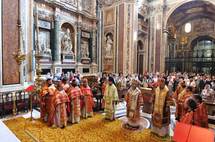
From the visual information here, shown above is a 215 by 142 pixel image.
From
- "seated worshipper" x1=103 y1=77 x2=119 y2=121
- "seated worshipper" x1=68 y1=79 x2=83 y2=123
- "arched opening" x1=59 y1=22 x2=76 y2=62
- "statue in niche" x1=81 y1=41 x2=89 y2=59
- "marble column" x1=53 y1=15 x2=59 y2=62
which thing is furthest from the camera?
"statue in niche" x1=81 y1=41 x2=89 y2=59

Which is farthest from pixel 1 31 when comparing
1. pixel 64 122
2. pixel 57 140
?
pixel 57 140

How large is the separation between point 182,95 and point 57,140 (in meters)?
4.26

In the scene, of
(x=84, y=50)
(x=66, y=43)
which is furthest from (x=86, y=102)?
(x=84, y=50)

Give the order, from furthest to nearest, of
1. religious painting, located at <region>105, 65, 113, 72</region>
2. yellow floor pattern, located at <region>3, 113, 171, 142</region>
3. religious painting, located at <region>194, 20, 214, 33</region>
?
religious painting, located at <region>194, 20, 214, 33</region>
religious painting, located at <region>105, 65, 113, 72</region>
yellow floor pattern, located at <region>3, 113, 171, 142</region>

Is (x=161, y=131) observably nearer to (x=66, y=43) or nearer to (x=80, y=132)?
(x=80, y=132)

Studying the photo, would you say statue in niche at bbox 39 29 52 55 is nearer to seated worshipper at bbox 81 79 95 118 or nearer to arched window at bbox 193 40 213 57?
seated worshipper at bbox 81 79 95 118

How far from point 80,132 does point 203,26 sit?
→ 89.3ft

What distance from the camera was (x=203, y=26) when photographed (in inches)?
927

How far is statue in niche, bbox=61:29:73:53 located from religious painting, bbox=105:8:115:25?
540cm

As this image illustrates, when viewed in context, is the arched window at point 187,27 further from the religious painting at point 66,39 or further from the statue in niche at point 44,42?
the statue in niche at point 44,42

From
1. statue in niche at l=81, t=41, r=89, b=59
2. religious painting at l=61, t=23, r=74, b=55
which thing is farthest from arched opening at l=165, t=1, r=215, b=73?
religious painting at l=61, t=23, r=74, b=55

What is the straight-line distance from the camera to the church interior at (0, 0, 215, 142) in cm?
422

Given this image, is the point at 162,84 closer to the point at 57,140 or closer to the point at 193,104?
the point at 193,104

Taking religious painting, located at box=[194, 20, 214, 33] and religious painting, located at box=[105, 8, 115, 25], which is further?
religious painting, located at box=[194, 20, 214, 33]
